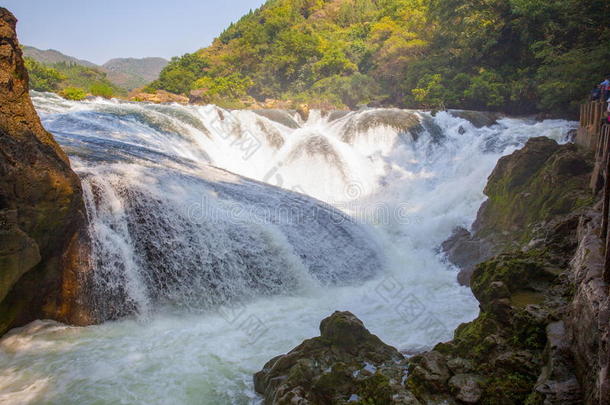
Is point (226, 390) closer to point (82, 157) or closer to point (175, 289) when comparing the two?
point (175, 289)

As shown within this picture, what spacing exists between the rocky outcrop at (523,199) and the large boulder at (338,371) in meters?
3.81

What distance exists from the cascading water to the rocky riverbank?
3.31 feet

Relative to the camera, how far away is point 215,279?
21.5 feet

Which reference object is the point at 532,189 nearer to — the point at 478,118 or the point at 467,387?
the point at 467,387

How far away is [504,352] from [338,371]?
4.43 ft

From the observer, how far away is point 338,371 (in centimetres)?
360

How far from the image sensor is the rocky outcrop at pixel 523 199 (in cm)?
671

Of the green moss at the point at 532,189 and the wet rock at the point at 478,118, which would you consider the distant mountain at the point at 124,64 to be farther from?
the green moss at the point at 532,189

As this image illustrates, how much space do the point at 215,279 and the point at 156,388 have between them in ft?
7.62

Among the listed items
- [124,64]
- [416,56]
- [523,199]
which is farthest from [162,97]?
[124,64]

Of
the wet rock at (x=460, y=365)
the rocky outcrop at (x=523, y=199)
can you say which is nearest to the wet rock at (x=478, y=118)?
the rocky outcrop at (x=523, y=199)

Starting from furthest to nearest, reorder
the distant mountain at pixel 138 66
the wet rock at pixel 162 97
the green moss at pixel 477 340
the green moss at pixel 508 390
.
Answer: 1. the distant mountain at pixel 138 66
2. the wet rock at pixel 162 97
3. the green moss at pixel 477 340
4. the green moss at pixel 508 390

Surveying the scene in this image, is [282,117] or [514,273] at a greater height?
[282,117]

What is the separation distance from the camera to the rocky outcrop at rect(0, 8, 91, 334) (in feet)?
15.6
